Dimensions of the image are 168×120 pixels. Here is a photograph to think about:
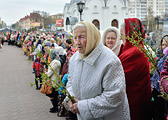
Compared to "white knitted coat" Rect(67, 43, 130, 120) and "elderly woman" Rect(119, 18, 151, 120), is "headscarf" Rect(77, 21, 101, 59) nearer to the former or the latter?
"white knitted coat" Rect(67, 43, 130, 120)

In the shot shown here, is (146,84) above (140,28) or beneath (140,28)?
beneath

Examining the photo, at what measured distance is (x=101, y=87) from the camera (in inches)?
84.4

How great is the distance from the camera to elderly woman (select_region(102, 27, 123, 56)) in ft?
11.6

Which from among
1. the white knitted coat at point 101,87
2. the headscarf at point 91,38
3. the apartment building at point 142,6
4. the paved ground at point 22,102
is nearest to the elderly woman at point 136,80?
the white knitted coat at point 101,87

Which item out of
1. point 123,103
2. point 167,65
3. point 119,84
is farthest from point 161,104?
point 119,84

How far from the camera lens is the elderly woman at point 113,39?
11.6 feet

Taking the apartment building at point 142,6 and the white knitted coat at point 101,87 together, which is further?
the apartment building at point 142,6

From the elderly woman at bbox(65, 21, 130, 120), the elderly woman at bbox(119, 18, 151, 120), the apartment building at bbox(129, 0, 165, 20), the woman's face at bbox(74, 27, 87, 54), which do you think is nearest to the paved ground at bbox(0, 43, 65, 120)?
Answer: the elderly woman at bbox(119, 18, 151, 120)

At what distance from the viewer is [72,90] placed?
2.48 m

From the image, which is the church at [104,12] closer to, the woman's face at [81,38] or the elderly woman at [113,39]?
the elderly woman at [113,39]

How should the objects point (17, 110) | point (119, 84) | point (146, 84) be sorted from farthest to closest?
1. point (17, 110)
2. point (146, 84)
3. point (119, 84)

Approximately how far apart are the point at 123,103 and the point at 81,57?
24.9 inches

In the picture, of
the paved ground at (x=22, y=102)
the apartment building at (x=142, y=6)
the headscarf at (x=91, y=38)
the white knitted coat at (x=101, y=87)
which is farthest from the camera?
the apartment building at (x=142, y=6)

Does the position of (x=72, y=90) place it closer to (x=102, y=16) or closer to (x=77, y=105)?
(x=77, y=105)
